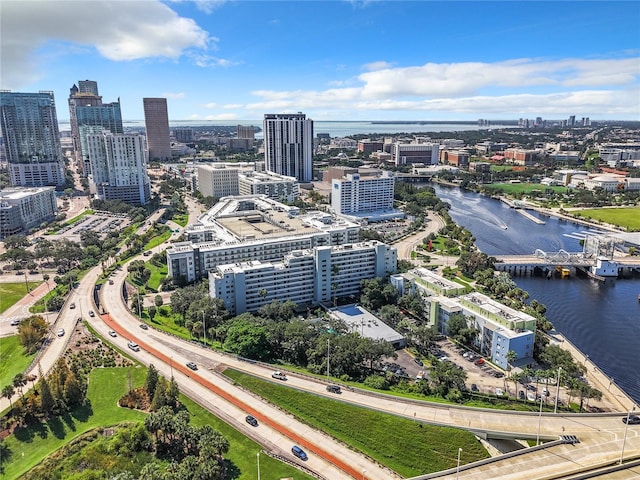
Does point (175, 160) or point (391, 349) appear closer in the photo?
point (391, 349)

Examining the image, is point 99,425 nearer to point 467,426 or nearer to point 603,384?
point 467,426

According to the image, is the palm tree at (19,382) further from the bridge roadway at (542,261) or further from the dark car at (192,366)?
the bridge roadway at (542,261)

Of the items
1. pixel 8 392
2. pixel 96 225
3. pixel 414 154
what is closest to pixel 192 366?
pixel 8 392

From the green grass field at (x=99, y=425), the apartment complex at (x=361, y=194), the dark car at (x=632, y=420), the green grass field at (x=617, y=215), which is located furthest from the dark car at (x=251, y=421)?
the green grass field at (x=617, y=215)

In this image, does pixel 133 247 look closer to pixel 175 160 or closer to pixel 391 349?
pixel 391 349

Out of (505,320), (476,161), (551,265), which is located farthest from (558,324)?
(476,161)

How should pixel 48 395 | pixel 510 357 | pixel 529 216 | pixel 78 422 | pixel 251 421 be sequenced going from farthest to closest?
pixel 529 216, pixel 510 357, pixel 48 395, pixel 78 422, pixel 251 421
